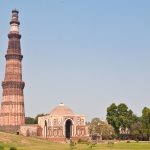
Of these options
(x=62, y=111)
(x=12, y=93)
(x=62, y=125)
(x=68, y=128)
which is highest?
(x=12, y=93)

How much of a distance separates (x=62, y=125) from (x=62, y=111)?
6.49m

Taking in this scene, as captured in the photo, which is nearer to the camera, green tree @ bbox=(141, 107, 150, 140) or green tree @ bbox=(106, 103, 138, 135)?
green tree @ bbox=(141, 107, 150, 140)

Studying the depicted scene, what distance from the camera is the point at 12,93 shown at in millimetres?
117562

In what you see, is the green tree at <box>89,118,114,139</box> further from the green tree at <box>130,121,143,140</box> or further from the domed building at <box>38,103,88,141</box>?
the domed building at <box>38,103,88,141</box>

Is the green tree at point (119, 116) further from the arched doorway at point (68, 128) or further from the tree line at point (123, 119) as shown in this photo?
the arched doorway at point (68, 128)

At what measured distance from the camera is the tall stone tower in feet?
387

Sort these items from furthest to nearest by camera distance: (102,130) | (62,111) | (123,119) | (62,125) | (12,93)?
(102,130), (12,93), (62,111), (62,125), (123,119)

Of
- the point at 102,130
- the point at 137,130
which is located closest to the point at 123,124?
the point at 137,130

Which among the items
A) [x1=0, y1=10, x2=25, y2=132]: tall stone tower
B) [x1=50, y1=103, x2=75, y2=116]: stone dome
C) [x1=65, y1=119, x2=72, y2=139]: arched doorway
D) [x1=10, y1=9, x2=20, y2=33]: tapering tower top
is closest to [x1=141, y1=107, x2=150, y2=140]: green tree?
[x1=65, y1=119, x2=72, y2=139]: arched doorway

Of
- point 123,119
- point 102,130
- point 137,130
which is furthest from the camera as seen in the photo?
point 102,130

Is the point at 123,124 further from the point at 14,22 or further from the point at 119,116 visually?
the point at 14,22

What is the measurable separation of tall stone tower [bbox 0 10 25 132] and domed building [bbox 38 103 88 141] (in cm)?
796

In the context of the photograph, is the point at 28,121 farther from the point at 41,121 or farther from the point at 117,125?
the point at 117,125

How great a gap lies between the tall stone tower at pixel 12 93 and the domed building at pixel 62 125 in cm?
796
